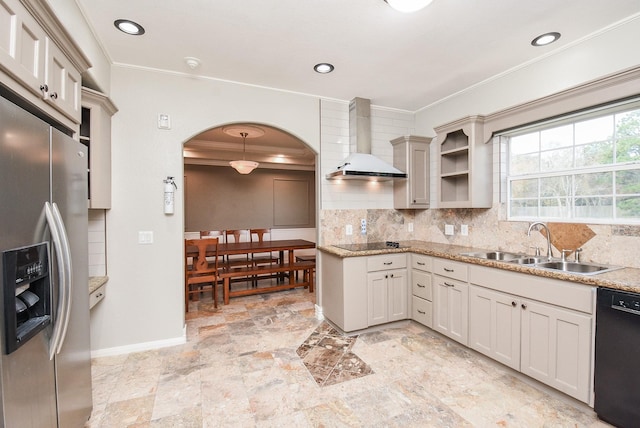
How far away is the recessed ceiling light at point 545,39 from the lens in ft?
7.60

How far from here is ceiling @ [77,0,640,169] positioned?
2.01 meters

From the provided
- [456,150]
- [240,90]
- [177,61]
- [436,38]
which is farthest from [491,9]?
[177,61]

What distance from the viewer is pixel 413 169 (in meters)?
3.79

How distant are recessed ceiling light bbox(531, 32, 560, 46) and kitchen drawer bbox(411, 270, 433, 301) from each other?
2272mm

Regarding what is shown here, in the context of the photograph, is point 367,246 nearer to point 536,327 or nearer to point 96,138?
point 536,327

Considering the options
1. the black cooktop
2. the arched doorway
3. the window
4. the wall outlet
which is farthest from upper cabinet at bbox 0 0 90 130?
the arched doorway

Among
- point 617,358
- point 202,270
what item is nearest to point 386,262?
point 617,358

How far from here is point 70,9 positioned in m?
1.88

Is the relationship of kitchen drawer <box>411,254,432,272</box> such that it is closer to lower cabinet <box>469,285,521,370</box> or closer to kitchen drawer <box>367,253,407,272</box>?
kitchen drawer <box>367,253,407,272</box>

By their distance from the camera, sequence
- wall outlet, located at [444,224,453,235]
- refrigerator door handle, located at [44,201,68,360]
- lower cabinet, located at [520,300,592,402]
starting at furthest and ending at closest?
wall outlet, located at [444,224,453,235] < lower cabinet, located at [520,300,592,402] < refrigerator door handle, located at [44,201,68,360]

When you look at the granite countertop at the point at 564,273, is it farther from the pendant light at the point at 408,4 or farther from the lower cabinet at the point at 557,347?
the pendant light at the point at 408,4

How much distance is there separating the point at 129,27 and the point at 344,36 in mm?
1643

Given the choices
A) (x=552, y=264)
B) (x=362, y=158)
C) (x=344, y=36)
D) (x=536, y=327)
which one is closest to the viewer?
(x=536, y=327)

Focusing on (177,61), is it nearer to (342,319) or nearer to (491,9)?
(491,9)
